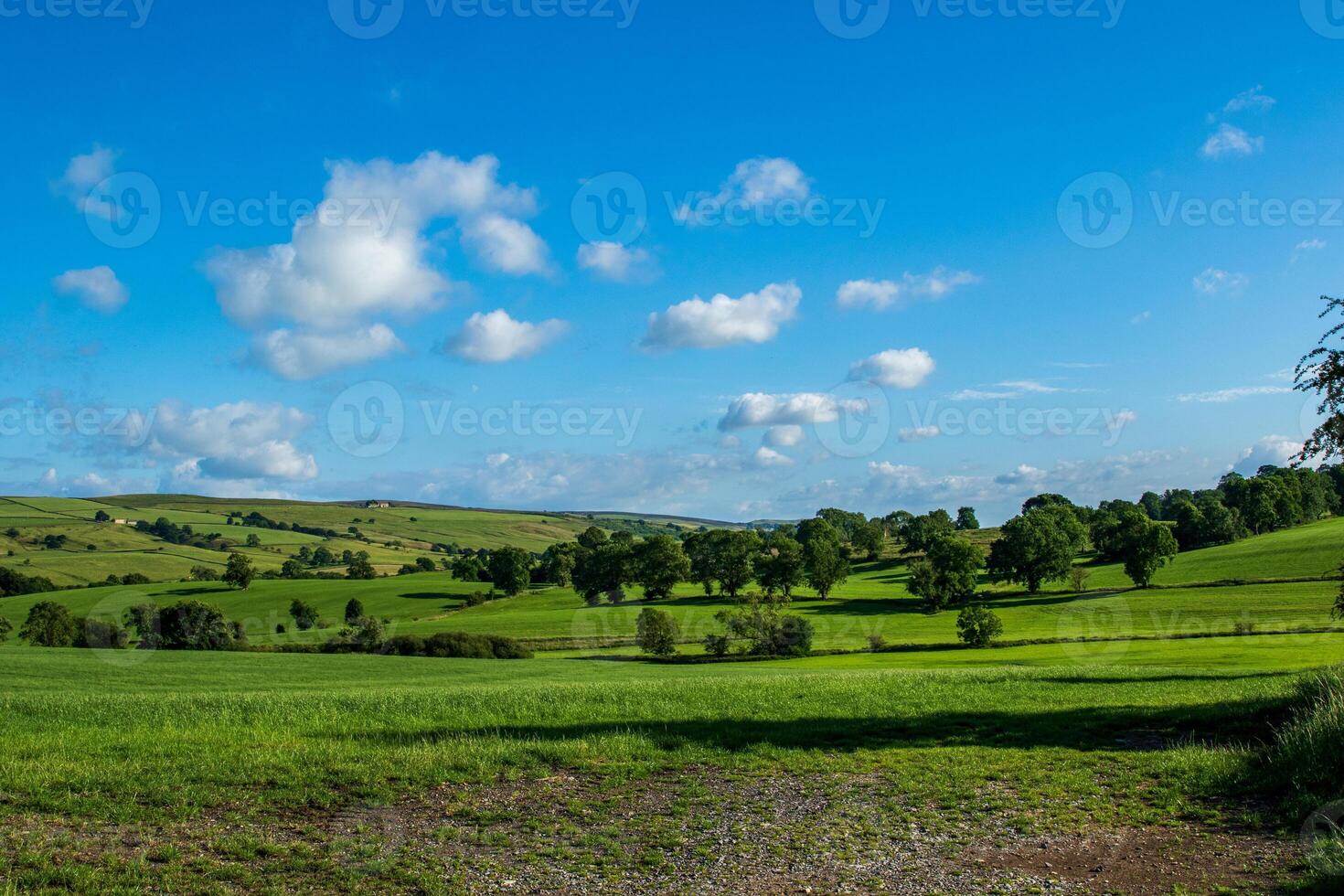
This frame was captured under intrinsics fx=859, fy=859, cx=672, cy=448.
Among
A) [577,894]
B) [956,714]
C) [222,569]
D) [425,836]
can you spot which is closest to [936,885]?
[577,894]

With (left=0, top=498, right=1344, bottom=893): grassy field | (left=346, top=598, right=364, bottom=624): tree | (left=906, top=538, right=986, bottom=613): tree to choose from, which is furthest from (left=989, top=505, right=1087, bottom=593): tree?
(left=346, top=598, right=364, bottom=624): tree

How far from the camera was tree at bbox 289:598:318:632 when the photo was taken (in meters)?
86.3

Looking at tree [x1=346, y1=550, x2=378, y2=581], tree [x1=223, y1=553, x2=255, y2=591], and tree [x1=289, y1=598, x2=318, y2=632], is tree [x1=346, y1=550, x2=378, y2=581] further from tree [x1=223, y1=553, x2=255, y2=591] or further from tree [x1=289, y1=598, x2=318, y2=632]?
tree [x1=289, y1=598, x2=318, y2=632]

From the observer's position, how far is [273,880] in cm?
902

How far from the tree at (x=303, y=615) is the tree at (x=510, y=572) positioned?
1193 inches

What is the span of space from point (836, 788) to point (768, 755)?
2483 mm

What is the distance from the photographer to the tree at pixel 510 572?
12038 centimetres

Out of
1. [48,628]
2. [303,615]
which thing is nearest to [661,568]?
[303,615]

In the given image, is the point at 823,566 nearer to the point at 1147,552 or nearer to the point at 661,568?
the point at 661,568

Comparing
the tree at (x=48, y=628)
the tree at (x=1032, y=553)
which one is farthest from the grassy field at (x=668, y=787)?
Answer: the tree at (x=1032, y=553)

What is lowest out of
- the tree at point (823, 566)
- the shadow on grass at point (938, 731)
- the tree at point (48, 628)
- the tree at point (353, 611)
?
the tree at point (353, 611)
